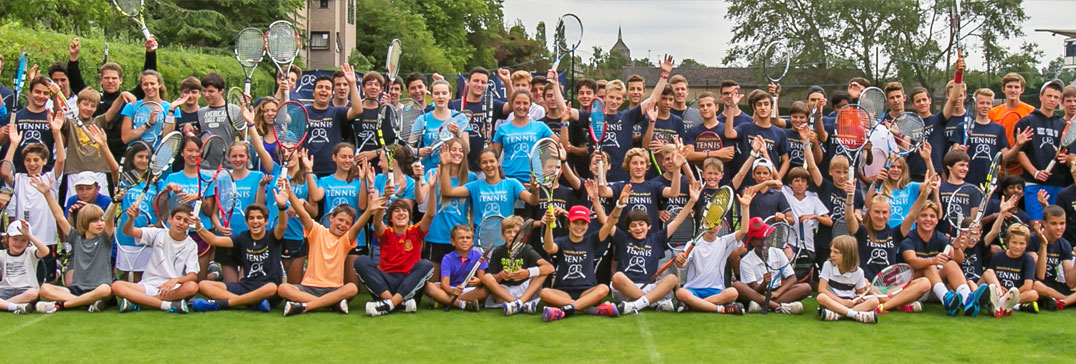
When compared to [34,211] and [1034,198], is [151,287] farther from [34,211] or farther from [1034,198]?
[1034,198]

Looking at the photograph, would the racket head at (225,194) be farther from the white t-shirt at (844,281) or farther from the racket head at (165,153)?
the white t-shirt at (844,281)

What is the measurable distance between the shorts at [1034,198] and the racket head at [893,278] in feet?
5.96

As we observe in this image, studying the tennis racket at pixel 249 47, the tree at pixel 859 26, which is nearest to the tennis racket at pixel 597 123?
the tennis racket at pixel 249 47

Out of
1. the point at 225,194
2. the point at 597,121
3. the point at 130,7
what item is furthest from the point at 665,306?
the point at 130,7

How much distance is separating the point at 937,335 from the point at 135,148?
6452 millimetres

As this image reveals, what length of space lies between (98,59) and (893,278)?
1341cm

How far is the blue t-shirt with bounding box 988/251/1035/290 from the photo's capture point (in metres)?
8.38

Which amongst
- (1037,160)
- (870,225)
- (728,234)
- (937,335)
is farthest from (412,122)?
(1037,160)

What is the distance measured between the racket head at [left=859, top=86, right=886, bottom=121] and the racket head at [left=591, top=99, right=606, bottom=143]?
2.21 metres

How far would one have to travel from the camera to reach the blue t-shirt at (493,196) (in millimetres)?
8719

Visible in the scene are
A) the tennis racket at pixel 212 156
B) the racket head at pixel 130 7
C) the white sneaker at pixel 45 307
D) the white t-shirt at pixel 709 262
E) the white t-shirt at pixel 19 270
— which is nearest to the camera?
the white sneaker at pixel 45 307

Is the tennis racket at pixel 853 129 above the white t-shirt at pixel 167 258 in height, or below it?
above

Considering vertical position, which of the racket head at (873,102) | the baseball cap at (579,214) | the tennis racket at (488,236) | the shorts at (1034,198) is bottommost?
the tennis racket at (488,236)

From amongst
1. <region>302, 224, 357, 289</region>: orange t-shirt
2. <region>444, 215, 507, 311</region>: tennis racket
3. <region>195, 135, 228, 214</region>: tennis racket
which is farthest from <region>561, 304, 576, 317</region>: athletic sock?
<region>195, 135, 228, 214</region>: tennis racket
